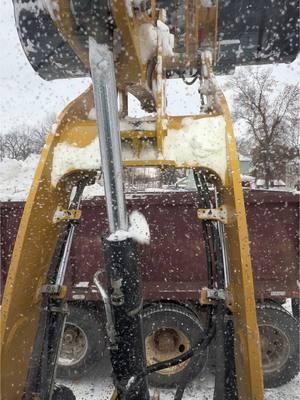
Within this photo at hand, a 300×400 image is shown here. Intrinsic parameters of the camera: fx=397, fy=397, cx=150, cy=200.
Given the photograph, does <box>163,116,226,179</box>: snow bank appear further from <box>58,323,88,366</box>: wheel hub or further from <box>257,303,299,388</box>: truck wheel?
<box>58,323,88,366</box>: wheel hub

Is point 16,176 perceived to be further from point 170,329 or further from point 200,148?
point 200,148

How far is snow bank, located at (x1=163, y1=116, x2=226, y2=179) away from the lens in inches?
69.1

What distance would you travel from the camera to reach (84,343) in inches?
169

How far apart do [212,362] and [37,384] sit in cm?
267

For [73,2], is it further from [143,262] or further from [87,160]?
[143,262]

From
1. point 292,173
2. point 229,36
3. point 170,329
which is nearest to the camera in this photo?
point 229,36

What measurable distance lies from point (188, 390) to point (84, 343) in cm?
120

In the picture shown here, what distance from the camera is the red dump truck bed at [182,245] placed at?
4.16m

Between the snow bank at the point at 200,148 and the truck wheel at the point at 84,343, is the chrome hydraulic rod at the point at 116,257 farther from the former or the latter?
the truck wheel at the point at 84,343

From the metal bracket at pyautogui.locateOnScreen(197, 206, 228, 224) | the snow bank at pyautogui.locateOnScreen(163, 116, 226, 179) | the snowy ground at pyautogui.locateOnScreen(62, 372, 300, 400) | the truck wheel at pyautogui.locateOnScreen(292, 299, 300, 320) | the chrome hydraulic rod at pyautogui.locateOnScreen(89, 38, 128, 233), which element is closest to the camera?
the chrome hydraulic rod at pyautogui.locateOnScreen(89, 38, 128, 233)

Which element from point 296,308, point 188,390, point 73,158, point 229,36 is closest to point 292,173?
point 296,308

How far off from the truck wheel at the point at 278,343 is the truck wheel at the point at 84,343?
1.70m

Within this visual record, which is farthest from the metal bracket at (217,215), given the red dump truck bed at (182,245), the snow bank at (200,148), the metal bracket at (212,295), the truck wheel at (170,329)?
the truck wheel at (170,329)

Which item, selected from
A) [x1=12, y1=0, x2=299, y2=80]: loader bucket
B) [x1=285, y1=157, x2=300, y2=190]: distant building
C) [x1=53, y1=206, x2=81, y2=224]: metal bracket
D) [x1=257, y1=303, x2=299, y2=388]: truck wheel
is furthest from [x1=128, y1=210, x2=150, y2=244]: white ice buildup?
[x1=285, y1=157, x2=300, y2=190]: distant building
